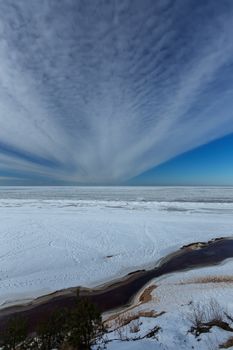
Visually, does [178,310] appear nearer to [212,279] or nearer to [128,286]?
[128,286]

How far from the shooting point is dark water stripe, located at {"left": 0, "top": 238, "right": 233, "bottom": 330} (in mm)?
7398

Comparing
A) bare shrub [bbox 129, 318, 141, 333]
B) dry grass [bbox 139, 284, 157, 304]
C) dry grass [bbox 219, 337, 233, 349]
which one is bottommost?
dry grass [bbox 139, 284, 157, 304]

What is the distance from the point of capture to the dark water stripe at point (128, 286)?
7.40 meters

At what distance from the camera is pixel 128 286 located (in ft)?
30.1

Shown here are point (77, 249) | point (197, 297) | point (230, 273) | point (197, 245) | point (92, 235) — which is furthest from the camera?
point (92, 235)

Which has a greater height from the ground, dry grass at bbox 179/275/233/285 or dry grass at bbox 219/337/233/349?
dry grass at bbox 219/337/233/349

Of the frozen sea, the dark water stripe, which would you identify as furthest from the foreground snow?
the frozen sea

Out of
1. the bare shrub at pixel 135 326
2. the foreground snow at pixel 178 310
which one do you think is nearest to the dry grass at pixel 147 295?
the foreground snow at pixel 178 310

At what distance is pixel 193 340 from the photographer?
478cm

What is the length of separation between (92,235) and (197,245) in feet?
20.4

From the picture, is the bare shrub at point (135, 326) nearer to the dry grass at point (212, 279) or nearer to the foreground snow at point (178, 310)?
the foreground snow at point (178, 310)

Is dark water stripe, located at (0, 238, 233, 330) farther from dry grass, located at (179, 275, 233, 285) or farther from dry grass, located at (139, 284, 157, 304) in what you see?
dry grass, located at (179, 275, 233, 285)

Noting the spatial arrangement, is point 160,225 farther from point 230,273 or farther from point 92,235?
point 230,273

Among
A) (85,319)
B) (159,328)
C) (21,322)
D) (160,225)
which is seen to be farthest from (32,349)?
(160,225)
